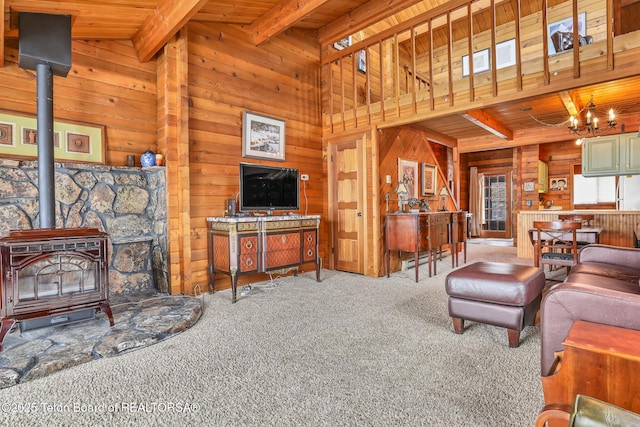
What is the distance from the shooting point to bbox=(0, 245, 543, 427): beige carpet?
59.4 inches

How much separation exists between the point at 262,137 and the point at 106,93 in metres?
1.70

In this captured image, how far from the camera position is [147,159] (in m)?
3.39

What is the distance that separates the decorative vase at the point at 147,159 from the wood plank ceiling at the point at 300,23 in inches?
39.4

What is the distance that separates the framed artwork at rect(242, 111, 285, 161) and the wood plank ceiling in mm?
978

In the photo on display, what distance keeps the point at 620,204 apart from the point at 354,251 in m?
5.63

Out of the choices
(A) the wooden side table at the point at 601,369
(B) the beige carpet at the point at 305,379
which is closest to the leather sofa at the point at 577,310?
(A) the wooden side table at the point at 601,369

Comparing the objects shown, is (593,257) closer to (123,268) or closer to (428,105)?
(428,105)

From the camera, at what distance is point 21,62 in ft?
8.07

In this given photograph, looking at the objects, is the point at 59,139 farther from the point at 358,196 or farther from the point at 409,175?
the point at 409,175

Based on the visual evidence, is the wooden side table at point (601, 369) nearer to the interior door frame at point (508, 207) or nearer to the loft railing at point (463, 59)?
the loft railing at point (463, 59)

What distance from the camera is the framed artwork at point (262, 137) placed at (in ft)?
13.4

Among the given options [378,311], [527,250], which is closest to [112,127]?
[378,311]

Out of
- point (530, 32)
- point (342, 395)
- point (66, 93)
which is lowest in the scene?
point (342, 395)

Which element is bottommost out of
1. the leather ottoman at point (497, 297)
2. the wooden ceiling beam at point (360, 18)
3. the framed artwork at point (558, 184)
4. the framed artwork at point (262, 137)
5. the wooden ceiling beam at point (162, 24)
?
the leather ottoman at point (497, 297)
